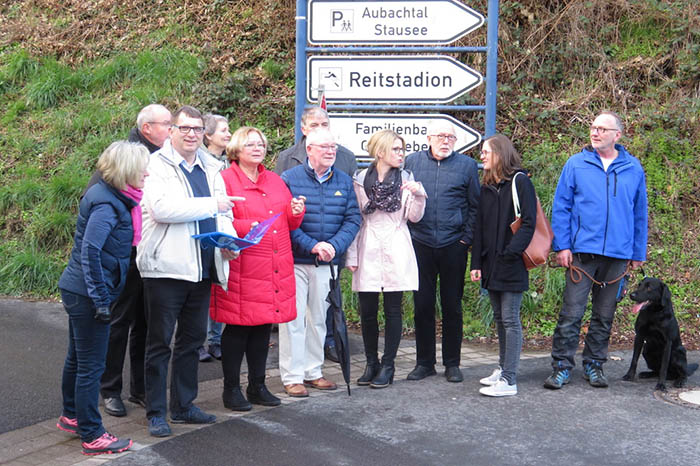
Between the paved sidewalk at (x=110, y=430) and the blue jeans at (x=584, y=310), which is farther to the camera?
the blue jeans at (x=584, y=310)

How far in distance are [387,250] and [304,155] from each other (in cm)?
127

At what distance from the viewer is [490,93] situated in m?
8.55

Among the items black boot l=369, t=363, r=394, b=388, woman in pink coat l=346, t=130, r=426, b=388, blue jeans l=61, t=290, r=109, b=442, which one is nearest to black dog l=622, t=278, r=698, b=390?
woman in pink coat l=346, t=130, r=426, b=388

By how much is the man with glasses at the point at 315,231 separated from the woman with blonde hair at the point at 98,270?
1.56m

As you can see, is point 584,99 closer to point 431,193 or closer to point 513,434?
point 431,193

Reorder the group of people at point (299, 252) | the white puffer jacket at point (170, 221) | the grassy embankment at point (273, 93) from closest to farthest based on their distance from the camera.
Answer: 1. the group of people at point (299, 252)
2. the white puffer jacket at point (170, 221)
3. the grassy embankment at point (273, 93)

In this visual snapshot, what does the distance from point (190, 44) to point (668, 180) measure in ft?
26.7

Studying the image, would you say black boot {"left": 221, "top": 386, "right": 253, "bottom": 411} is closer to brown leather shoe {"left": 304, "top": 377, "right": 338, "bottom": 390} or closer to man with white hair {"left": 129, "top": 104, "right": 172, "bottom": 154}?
brown leather shoe {"left": 304, "top": 377, "right": 338, "bottom": 390}

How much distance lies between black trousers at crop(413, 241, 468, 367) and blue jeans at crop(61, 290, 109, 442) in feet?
9.02

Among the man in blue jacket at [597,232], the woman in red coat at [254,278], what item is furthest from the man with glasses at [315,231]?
the man in blue jacket at [597,232]

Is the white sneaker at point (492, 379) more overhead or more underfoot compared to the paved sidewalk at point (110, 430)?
more overhead

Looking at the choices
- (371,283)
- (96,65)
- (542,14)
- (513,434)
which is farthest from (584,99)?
(96,65)

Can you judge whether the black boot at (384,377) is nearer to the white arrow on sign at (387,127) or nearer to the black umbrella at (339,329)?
the black umbrella at (339,329)

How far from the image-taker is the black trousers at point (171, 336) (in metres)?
5.30
